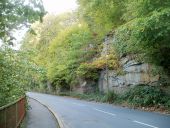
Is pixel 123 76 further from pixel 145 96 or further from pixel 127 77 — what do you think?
pixel 145 96

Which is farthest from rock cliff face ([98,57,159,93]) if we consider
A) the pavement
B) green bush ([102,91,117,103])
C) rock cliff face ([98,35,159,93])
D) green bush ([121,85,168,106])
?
the pavement

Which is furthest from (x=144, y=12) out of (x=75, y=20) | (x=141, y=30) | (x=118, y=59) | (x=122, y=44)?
(x=75, y=20)

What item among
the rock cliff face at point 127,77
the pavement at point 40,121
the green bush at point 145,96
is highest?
the rock cliff face at point 127,77

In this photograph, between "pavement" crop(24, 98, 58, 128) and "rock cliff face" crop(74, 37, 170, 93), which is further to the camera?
"rock cliff face" crop(74, 37, 170, 93)

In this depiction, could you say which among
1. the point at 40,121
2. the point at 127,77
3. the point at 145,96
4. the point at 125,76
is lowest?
the point at 40,121

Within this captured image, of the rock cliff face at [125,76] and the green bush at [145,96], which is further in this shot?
the rock cliff face at [125,76]

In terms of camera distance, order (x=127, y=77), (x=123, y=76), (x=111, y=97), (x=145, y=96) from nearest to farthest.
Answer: (x=145, y=96) → (x=111, y=97) → (x=127, y=77) → (x=123, y=76)

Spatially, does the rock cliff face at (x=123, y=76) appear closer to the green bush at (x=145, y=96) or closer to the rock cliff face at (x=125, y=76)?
the rock cliff face at (x=125, y=76)

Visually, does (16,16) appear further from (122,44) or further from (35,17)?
(122,44)

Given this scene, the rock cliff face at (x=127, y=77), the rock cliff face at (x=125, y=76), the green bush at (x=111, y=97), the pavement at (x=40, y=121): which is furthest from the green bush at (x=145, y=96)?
the pavement at (x=40, y=121)

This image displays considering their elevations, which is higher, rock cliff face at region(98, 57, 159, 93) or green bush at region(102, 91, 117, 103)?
rock cliff face at region(98, 57, 159, 93)

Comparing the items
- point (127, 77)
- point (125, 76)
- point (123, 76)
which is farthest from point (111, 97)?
point (123, 76)

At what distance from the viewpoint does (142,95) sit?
28.7 metres

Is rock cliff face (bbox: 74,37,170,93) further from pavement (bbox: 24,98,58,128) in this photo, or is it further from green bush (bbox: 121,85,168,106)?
pavement (bbox: 24,98,58,128)
